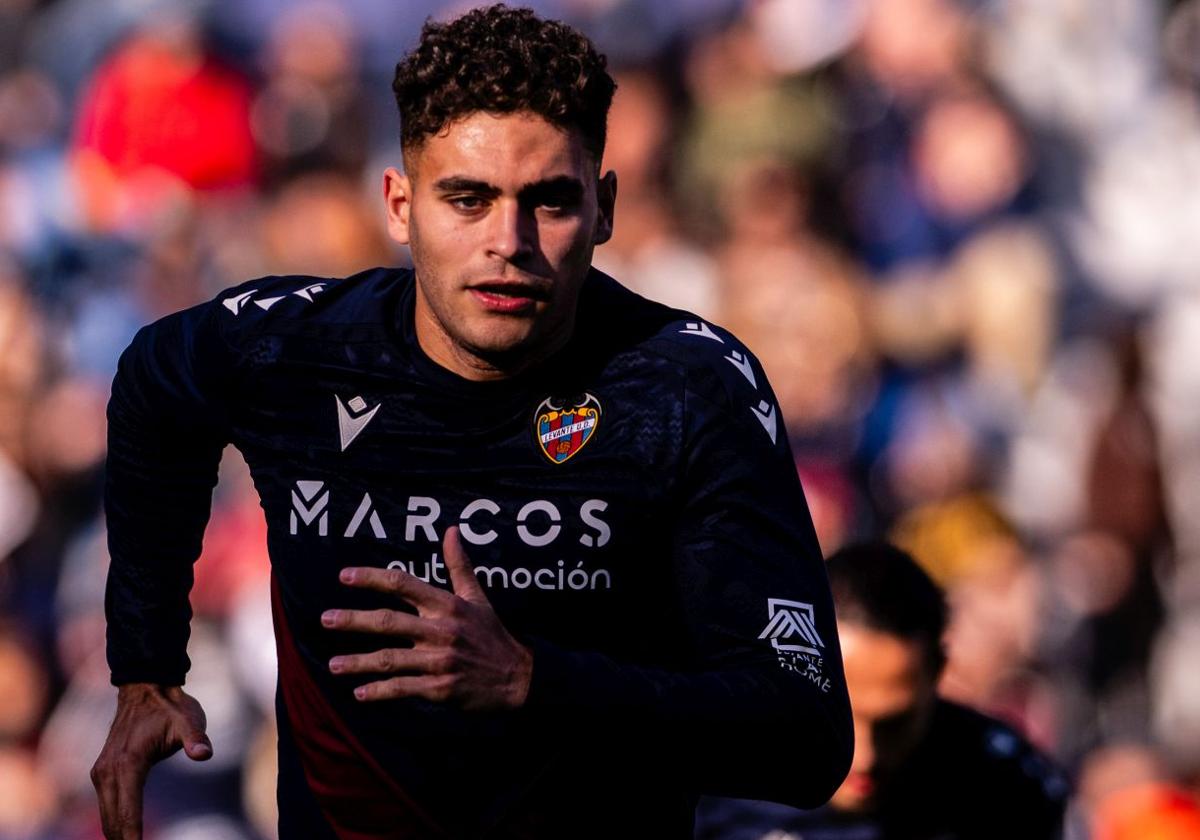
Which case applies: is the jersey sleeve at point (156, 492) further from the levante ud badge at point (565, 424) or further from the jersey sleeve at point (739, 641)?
the jersey sleeve at point (739, 641)

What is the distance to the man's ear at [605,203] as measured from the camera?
10.9ft

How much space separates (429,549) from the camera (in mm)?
3205

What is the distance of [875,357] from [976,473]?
64 cm

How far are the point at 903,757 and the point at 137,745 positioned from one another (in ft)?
6.28

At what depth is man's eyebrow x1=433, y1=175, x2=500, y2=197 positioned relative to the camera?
3119 mm

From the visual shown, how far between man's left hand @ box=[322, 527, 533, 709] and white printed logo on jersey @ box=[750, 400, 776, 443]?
632 mm

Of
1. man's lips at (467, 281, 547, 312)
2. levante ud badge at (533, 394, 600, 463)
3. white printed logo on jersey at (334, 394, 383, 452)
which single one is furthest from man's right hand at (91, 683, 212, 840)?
man's lips at (467, 281, 547, 312)

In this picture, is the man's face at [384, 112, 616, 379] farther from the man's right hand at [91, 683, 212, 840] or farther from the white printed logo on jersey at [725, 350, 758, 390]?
the man's right hand at [91, 683, 212, 840]

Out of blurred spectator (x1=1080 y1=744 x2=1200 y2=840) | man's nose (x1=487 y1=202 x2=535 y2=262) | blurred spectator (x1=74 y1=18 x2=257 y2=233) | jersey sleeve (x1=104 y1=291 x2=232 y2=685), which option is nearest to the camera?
man's nose (x1=487 y1=202 x2=535 y2=262)

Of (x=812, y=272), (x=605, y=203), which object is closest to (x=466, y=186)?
(x=605, y=203)

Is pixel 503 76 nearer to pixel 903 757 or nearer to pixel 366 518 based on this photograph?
pixel 366 518

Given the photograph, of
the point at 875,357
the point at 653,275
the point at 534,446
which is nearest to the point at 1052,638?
the point at 875,357

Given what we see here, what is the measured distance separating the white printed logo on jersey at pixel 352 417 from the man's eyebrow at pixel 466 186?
1.39ft

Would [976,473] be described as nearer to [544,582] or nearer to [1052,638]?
[1052,638]
